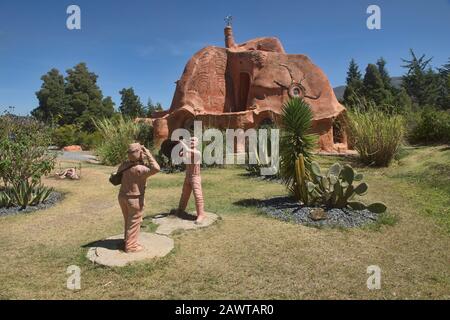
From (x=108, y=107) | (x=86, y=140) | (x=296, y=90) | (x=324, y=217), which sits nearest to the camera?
(x=324, y=217)

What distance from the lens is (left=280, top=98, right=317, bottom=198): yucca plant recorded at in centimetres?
673

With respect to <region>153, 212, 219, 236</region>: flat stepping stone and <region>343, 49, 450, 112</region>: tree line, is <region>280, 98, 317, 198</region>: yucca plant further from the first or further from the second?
<region>343, 49, 450, 112</region>: tree line

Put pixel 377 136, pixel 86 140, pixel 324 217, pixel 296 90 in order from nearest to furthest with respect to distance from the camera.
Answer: pixel 324 217
pixel 377 136
pixel 296 90
pixel 86 140

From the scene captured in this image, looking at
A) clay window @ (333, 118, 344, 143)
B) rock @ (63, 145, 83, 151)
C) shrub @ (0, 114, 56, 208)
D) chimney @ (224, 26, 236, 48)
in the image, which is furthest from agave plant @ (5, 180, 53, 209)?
rock @ (63, 145, 83, 151)

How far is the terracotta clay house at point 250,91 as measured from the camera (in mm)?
18531

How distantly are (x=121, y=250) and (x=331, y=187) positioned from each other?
375cm

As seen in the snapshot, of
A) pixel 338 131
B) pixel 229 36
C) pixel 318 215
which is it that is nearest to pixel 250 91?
pixel 229 36

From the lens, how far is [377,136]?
37.8ft

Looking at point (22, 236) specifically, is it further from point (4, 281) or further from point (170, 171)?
point (170, 171)

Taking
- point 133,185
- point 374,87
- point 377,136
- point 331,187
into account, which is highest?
point 374,87

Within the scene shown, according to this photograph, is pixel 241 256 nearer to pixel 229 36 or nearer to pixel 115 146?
pixel 115 146

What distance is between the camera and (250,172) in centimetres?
1098

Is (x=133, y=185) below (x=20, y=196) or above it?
above
